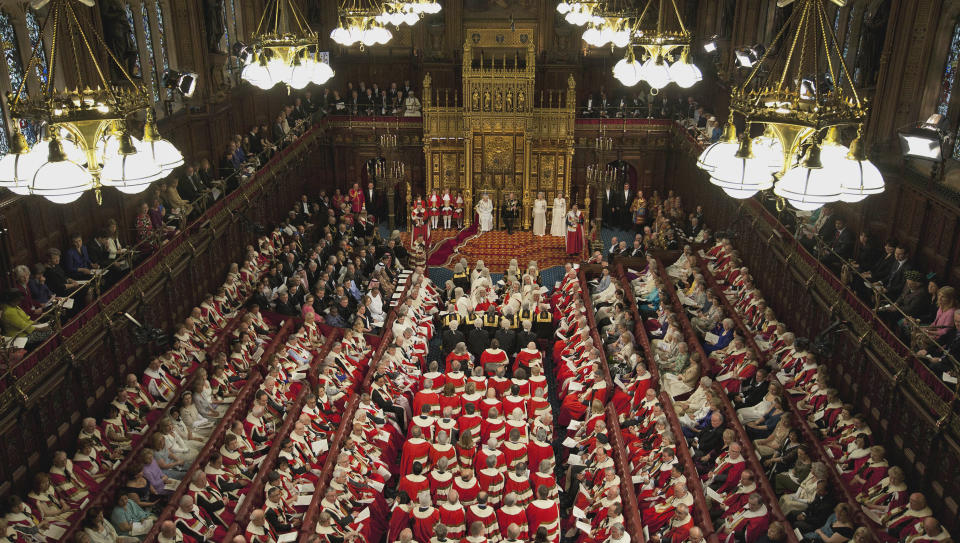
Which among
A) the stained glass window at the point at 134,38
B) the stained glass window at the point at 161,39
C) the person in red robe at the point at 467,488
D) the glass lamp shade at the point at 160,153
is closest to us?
the glass lamp shade at the point at 160,153

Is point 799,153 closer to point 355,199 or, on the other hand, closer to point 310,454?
point 310,454

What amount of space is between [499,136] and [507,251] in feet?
15.8

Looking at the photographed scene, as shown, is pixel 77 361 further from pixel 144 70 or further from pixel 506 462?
pixel 144 70

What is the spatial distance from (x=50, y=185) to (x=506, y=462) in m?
8.92

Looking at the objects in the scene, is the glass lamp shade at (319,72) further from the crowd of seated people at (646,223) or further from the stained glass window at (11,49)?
the crowd of seated people at (646,223)

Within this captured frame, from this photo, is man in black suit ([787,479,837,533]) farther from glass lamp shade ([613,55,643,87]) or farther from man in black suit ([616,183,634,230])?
man in black suit ([616,183,634,230])

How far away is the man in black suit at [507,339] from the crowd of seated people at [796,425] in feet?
10.5

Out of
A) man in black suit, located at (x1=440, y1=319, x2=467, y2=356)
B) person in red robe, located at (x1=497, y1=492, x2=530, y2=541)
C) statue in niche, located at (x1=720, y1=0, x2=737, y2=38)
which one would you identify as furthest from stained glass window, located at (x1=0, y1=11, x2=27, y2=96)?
statue in niche, located at (x1=720, y1=0, x2=737, y2=38)

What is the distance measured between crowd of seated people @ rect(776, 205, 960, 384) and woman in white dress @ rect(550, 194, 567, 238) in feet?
31.9

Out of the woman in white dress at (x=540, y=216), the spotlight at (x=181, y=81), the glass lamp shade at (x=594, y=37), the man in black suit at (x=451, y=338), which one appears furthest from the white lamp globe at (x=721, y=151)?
the woman in white dress at (x=540, y=216)

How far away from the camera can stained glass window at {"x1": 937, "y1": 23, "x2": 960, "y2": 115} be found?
12867 millimetres

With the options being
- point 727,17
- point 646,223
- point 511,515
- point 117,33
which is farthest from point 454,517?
point 727,17

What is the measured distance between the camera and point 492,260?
2311 cm

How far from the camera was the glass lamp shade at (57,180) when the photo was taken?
5.00m
